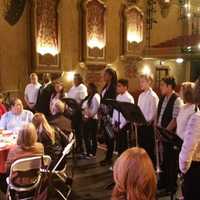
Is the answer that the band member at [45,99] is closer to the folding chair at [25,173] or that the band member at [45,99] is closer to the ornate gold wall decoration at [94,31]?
the ornate gold wall decoration at [94,31]

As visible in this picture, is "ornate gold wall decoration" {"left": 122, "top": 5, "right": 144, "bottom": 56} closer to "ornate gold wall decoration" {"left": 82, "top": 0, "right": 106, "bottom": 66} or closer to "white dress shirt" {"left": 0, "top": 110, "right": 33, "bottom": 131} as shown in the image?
"ornate gold wall decoration" {"left": 82, "top": 0, "right": 106, "bottom": 66}

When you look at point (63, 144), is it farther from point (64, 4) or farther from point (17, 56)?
point (64, 4)

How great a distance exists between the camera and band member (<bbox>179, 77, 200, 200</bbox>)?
306 cm

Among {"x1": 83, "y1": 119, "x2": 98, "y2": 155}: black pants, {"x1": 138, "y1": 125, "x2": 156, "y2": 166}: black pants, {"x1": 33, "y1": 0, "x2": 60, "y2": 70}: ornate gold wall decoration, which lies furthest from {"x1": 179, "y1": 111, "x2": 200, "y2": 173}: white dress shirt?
{"x1": 33, "y1": 0, "x2": 60, "y2": 70}: ornate gold wall decoration

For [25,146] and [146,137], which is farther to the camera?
[146,137]

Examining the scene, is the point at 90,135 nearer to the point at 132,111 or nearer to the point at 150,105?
the point at 150,105

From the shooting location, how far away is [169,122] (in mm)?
4715

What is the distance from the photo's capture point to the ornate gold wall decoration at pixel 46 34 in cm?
893

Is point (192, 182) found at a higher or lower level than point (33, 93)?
lower

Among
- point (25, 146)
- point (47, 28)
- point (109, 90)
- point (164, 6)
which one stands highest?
point (164, 6)

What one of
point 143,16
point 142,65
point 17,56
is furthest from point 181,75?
point 17,56

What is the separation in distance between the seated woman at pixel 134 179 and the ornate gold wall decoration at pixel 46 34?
7.42 meters

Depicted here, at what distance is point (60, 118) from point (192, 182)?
152 inches

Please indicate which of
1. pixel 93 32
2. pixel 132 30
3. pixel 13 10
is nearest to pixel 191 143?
pixel 13 10
